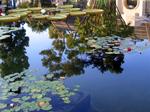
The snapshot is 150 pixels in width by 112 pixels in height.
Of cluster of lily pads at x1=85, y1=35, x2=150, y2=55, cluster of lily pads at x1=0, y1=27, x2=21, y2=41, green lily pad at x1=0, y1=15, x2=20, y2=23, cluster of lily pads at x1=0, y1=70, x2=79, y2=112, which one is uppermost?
green lily pad at x1=0, y1=15, x2=20, y2=23

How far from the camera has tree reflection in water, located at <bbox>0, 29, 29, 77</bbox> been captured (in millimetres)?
5495

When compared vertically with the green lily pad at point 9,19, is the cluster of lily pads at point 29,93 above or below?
below

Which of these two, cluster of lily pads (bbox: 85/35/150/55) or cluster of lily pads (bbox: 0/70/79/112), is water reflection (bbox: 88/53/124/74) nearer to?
cluster of lily pads (bbox: 85/35/150/55)

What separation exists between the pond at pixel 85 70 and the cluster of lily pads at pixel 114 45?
37mm

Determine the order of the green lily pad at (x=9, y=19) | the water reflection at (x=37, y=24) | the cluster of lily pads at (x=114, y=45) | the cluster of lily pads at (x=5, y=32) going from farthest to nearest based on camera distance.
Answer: the green lily pad at (x=9, y=19) → the water reflection at (x=37, y=24) → the cluster of lily pads at (x=5, y=32) → the cluster of lily pads at (x=114, y=45)

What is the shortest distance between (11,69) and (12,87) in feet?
3.68

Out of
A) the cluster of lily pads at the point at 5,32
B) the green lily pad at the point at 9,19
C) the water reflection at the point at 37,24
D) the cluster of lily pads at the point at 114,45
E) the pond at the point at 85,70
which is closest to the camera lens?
the pond at the point at 85,70

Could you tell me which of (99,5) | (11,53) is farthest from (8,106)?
(99,5)

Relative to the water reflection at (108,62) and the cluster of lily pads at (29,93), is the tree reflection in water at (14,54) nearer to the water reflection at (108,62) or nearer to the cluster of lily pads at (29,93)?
the cluster of lily pads at (29,93)

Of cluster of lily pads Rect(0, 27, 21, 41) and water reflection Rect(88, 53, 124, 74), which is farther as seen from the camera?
cluster of lily pads Rect(0, 27, 21, 41)

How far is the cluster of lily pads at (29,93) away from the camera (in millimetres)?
3840

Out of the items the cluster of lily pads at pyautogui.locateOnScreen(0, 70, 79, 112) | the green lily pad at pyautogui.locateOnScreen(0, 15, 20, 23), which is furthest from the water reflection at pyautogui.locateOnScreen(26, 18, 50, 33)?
the cluster of lily pads at pyautogui.locateOnScreen(0, 70, 79, 112)

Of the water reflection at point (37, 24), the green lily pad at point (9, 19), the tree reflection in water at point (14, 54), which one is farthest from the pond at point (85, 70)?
the green lily pad at point (9, 19)

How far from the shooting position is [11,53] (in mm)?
6652
